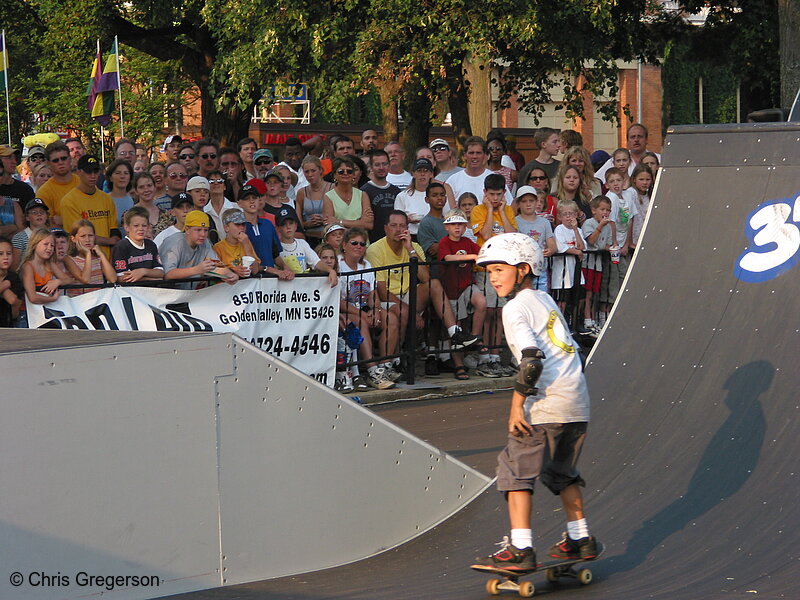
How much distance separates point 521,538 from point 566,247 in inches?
295

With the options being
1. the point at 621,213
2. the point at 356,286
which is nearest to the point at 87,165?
the point at 356,286

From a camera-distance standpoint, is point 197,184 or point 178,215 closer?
A: point 178,215

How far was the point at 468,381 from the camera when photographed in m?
12.1

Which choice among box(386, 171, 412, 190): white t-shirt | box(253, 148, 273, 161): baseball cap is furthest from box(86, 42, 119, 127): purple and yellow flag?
box(386, 171, 412, 190): white t-shirt

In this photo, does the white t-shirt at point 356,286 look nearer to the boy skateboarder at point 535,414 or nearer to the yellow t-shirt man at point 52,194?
the yellow t-shirt man at point 52,194

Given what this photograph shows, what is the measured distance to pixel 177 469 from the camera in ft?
19.2

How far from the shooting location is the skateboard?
5.67 m

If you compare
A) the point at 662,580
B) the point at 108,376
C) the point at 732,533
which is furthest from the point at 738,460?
the point at 108,376

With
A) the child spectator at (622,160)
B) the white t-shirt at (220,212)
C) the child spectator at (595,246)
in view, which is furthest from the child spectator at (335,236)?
the child spectator at (622,160)

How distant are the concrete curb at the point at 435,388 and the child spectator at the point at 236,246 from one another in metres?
1.61

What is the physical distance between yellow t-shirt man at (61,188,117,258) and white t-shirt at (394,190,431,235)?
3.16 m

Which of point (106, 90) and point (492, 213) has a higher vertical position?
point (106, 90)

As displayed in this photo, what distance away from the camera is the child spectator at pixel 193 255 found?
10.4m

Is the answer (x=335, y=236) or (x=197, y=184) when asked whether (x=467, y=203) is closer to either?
(x=335, y=236)
